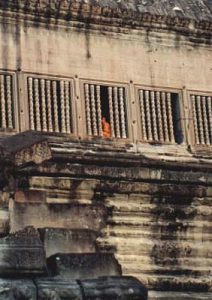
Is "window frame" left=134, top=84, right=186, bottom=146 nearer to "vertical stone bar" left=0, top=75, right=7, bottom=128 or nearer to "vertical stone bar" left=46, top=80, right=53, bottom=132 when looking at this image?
"vertical stone bar" left=46, top=80, right=53, bottom=132

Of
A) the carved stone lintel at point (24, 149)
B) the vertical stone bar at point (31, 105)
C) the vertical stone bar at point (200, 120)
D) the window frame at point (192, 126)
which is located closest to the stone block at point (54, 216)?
the carved stone lintel at point (24, 149)

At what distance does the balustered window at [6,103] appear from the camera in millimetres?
12039

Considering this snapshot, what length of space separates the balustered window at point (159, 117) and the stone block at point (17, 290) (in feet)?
18.7

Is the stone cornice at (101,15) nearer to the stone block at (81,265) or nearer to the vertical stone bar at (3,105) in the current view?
the vertical stone bar at (3,105)

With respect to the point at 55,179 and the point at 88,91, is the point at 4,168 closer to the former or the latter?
the point at 55,179

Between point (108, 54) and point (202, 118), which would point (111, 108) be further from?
point (202, 118)

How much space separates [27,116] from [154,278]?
270cm

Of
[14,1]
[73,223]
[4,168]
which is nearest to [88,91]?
[14,1]

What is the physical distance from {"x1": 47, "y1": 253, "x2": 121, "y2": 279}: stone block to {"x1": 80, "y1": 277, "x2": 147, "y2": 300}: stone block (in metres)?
0.25

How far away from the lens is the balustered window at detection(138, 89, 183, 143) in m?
13.1

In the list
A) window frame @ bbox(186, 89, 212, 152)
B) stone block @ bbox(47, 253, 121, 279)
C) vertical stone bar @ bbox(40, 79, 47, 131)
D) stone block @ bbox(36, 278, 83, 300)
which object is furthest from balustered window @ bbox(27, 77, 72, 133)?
stone block @ bbox(36, 278, 83, 300)

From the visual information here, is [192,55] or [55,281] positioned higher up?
[192,55]

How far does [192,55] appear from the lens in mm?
13891

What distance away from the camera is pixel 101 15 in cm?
1301
